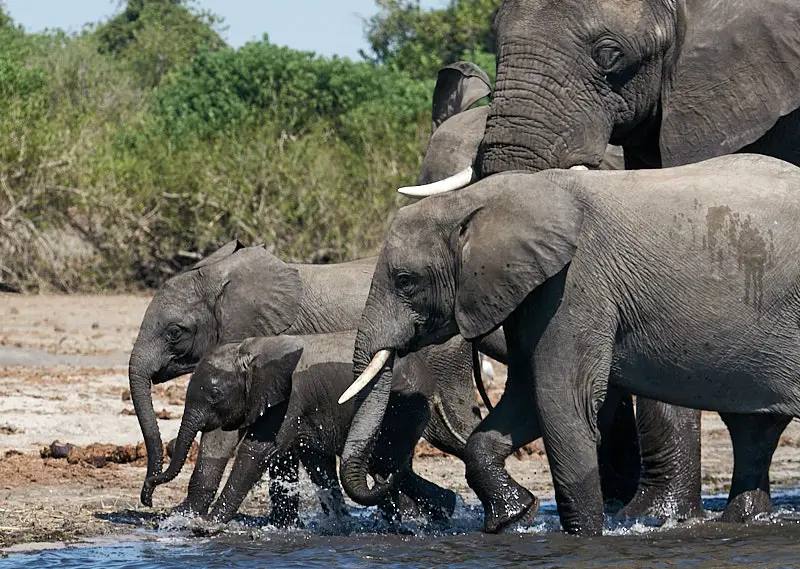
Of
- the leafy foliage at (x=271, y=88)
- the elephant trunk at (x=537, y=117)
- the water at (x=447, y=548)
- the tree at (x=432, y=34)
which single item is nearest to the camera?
the water at (x=447, y=548)

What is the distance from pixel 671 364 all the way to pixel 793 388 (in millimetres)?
443

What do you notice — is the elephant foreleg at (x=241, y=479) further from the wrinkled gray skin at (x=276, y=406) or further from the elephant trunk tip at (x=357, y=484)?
the elephant trunk tip at (x=357, y=484)

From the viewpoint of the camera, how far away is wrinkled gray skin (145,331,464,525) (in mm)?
6785

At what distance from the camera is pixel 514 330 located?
19.6 ft

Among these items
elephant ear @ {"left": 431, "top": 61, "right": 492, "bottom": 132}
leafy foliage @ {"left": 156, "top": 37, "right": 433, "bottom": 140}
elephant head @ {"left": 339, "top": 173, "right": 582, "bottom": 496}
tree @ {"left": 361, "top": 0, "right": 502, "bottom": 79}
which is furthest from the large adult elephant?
tree @ {"left": 361, "top": 0, "right": 502, "bottom": 79}

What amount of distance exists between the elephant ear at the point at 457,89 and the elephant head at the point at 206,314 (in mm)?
2126

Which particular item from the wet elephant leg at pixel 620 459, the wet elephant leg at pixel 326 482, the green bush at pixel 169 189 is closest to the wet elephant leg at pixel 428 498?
the wet elephant leg at pixel 326 482

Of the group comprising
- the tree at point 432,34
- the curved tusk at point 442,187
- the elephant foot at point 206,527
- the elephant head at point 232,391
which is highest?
the tree at point 432,34

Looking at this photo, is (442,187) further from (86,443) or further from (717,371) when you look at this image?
(86,443)

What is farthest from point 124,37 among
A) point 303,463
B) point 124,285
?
point 303,463

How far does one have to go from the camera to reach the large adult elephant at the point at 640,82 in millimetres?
6238

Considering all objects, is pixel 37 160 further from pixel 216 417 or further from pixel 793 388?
pixel 793 388

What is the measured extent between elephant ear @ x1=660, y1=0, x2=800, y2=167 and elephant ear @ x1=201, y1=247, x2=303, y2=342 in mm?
1900

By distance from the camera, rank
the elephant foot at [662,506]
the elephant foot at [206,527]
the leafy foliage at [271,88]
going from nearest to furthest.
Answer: the elephant foot at [206,527], the elephant foot at [662,506], the leafy foliage at [271,88]
